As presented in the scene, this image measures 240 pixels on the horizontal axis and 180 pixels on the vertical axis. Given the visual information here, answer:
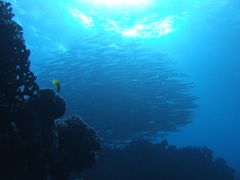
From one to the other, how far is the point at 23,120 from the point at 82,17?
15.5m

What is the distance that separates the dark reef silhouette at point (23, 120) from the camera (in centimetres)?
632

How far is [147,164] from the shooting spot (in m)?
18.0

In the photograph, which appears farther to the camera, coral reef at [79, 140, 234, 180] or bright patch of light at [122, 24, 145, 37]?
bright patch of light at [122, 24, 145, 37]

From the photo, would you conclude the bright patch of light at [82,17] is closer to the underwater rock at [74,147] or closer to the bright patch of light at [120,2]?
the bright patch of light at [120,2]

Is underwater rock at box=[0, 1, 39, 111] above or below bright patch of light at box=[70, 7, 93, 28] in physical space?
below

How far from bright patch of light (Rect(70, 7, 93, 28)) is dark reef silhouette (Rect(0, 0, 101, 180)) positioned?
13.5 metres

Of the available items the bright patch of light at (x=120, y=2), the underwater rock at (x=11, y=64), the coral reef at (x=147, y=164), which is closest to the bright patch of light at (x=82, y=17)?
the bright patch of light at (x=120, y=2)

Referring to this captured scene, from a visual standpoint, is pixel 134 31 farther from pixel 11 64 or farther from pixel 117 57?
pixel 11 64

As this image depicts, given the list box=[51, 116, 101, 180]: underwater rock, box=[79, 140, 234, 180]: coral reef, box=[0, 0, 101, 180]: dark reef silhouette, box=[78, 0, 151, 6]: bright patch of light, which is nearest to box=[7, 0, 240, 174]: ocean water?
box=[78, 0, 151, 6]: bright patch of light

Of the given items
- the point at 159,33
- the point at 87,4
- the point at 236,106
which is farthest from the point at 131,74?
the point at 236,106

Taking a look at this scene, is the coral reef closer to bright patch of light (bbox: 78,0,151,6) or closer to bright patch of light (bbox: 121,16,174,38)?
bright patch of light (bbox: 121,16,174,38)

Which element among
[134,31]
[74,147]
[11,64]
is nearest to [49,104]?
[11,64]

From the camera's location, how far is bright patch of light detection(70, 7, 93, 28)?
20141mm

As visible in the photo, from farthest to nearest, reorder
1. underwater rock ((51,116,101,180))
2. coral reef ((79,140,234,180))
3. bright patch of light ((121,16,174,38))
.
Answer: bright patch of light ((121,16,174,38)), coral reef ((79,140,234,180)), underwater rock ((51,116,101,180))
